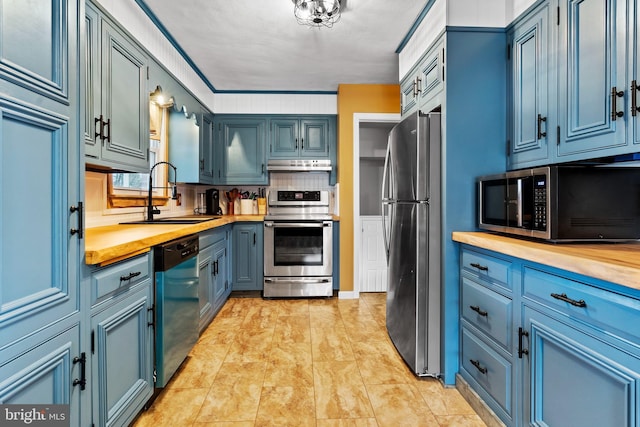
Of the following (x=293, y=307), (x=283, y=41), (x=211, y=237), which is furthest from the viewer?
(x=293, y=307)

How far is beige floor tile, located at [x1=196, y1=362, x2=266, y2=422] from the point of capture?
68.8 inches

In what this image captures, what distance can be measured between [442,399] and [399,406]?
0.27m

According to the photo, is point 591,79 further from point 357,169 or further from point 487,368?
point 357,169

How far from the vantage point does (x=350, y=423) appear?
1.69m

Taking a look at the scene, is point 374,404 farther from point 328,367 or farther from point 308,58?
point 308,58

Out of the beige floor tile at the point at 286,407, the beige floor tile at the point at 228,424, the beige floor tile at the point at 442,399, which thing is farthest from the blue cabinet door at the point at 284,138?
the beige floor tile at the point at 228,424

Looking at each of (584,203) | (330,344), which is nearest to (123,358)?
(330,344)

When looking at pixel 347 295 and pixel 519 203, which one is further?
pixel 347 295

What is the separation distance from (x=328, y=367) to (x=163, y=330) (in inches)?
42.8

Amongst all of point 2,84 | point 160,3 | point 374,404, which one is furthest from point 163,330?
point 160,3

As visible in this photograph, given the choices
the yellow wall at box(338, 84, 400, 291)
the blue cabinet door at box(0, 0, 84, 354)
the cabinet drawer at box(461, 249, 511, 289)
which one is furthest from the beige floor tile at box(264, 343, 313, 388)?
the yellow wall at box(338, 84, 400, 291)

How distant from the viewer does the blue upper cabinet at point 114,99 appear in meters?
1.72

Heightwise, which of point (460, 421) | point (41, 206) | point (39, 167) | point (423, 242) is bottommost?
point (460, 421)

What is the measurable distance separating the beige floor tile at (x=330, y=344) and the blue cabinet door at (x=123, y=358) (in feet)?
3.72
